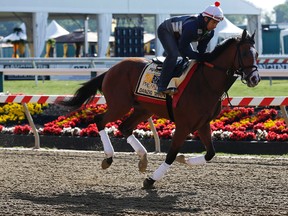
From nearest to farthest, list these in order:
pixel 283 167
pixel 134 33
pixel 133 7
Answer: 1. pixel 283 167
2. pixel 134 33
3. pixel 133 7

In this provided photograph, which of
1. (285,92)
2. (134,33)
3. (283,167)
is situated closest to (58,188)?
(283,167)

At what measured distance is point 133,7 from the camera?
36094 millimetres

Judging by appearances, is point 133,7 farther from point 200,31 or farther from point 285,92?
point 200,31

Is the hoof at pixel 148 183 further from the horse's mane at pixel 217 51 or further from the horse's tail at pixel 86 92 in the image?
the horse's tail at pixel 86 92

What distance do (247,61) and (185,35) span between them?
2.34 feet

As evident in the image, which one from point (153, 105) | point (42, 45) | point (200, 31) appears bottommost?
point (42, 45)

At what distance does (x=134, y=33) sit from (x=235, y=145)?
2208 cm

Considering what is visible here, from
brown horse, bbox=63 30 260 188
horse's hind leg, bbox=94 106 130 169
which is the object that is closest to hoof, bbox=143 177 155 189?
brown horse, bbox=63 30 260 188

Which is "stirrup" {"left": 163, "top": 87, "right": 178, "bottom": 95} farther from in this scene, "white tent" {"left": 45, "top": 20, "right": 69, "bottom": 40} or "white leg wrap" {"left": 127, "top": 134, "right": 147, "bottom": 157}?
"white tent" {"left": 45, "top": 20, "right": 69, "bottom": 40}

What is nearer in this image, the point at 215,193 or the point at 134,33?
the point at 215,193

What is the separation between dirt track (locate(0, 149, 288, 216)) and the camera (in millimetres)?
7477

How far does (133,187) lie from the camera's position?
28.7ft

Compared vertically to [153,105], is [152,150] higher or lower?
lower

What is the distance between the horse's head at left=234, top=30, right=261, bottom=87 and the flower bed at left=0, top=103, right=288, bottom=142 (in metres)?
3.01
